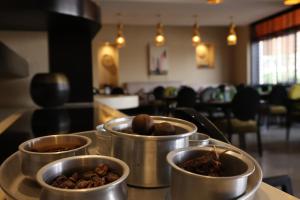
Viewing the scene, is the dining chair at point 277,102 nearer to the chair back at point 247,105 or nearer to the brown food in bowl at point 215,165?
the chair back at point 247,105

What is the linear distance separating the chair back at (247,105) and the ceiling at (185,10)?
2447mm

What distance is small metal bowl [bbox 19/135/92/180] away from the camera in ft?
1.73

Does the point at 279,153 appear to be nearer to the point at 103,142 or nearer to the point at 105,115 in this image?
the point at 105,115

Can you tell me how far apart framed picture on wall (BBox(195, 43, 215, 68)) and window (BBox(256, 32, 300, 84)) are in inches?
62.9

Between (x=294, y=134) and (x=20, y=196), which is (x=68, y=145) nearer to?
(x=20, y=196)

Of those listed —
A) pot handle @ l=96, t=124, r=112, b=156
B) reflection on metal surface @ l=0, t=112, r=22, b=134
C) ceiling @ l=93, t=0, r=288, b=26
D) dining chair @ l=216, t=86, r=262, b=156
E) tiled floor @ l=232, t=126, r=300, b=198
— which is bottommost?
tiled floor @ l=232, t=126, r=300, b=198

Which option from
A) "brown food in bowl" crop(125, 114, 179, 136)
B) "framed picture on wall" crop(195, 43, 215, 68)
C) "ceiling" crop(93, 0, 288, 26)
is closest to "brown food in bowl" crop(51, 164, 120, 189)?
"brown food in bowl" crop(125, 114, 179, 136)

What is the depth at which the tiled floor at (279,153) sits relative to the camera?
3125 mm

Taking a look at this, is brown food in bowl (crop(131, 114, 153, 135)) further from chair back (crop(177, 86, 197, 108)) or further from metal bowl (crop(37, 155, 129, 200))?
chair back (crop(177, 86, 197, 108))

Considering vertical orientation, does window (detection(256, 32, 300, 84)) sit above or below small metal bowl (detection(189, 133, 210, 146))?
above

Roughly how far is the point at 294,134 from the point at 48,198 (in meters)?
5.59

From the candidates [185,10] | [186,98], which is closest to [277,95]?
[186,98]

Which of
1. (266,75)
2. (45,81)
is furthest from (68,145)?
(266,75)

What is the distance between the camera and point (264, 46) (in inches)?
314
